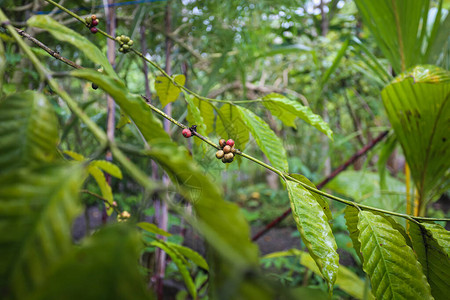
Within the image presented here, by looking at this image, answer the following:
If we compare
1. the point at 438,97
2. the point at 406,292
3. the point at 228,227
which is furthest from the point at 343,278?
the point at 228,227

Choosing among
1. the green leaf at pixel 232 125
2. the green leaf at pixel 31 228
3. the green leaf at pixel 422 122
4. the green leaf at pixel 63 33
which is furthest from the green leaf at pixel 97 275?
the green leaf at pixel 422 122

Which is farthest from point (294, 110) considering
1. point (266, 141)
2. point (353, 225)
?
point (353, 225)

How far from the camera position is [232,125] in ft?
1.51

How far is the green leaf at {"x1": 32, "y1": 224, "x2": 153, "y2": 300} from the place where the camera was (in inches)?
5.1

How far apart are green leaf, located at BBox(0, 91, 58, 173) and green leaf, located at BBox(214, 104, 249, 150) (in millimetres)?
259

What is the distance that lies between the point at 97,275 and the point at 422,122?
2.80ft

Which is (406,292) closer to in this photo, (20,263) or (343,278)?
(20,263)

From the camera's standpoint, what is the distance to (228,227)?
162 mm

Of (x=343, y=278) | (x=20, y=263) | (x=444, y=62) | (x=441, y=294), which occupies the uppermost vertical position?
(x=444, y=62)

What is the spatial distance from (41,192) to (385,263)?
32 centimetres

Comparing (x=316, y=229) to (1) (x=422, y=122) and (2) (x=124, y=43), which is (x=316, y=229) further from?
(1) (x=422, y=122)

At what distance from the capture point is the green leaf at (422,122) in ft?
2.26

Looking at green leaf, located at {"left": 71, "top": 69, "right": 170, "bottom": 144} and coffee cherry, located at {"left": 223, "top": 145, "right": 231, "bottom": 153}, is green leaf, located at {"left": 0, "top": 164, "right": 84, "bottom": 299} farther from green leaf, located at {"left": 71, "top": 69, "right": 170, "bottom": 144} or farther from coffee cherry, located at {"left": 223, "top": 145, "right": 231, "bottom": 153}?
coffee cherry, located at {"left": 223, "top": 145, "right": 231, "bottom": 153}

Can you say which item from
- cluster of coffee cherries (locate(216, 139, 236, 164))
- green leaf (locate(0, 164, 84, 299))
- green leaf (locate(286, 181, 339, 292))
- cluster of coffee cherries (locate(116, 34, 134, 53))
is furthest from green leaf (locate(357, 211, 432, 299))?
cluster of coffee cherries (locate(116, 34, 134, 53))
